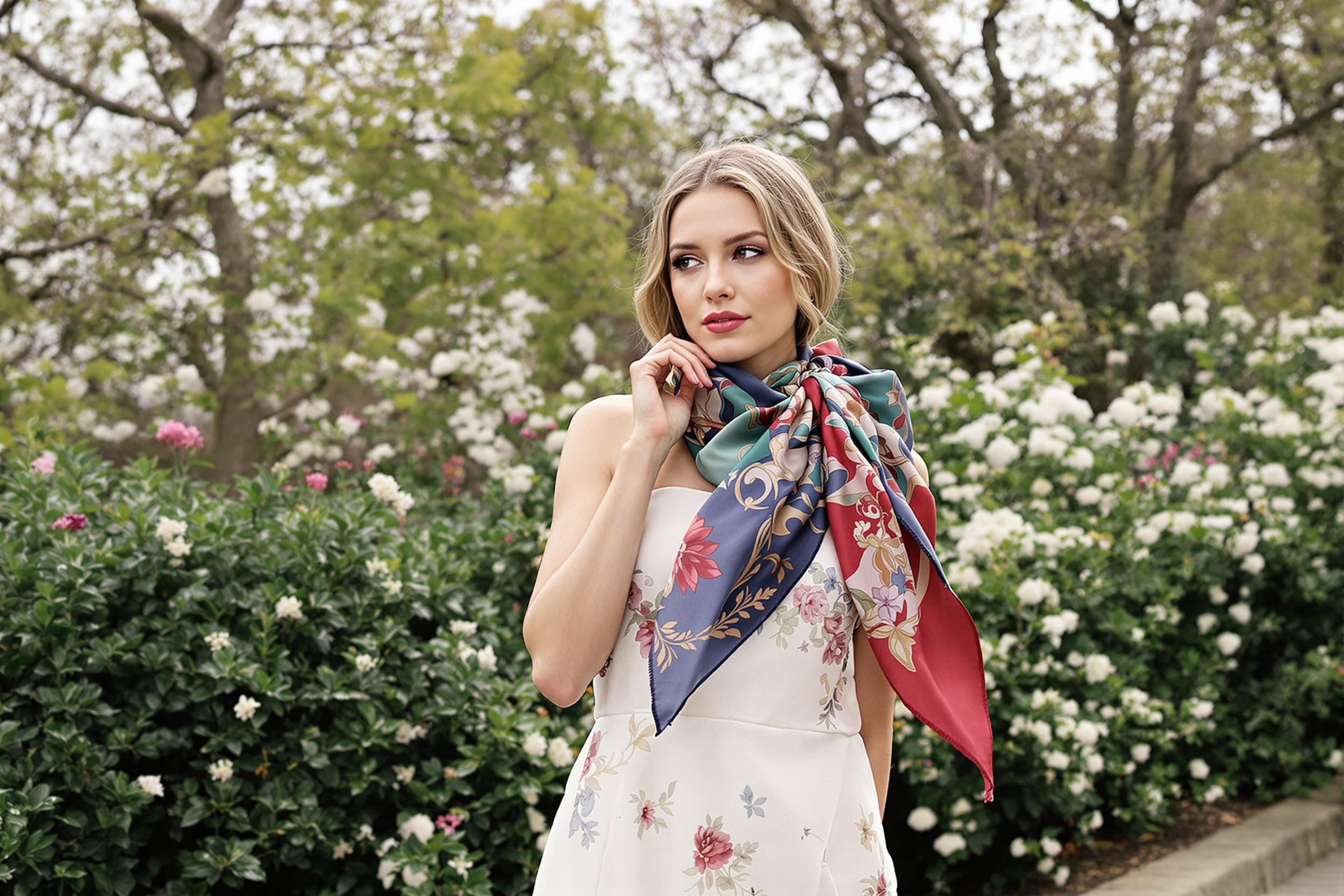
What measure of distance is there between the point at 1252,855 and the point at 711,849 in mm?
3763

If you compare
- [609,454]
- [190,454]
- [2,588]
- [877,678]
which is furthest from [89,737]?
[877,678]

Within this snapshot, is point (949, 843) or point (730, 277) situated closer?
point (730, 277)

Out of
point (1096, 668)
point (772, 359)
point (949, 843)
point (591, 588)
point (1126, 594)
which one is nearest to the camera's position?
point (591, 588)

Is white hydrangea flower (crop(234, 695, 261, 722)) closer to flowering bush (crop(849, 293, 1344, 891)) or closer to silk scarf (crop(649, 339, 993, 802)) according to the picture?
silk scarf (crop(649, 339, 993, 802))

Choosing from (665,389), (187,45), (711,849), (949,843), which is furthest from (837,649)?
(187,45)

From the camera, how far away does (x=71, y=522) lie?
3.03 meters

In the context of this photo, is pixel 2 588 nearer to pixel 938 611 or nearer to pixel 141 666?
pixel 141 666

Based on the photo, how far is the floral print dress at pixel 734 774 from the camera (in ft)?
5.34

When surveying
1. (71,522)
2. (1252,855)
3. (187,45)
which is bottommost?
(1252,855)

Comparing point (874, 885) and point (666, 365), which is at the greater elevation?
point (666, 365)

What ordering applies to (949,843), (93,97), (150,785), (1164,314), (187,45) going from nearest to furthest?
(150,785) → (949,843) → (187,45) → (93,97) → (1164,314)

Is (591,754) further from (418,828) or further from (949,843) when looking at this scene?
(949,843)

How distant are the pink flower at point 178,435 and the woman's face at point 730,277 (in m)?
2.38

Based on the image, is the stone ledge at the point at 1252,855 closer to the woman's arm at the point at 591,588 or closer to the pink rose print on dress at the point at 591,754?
the pink rose print on dress at the point at 591,754
